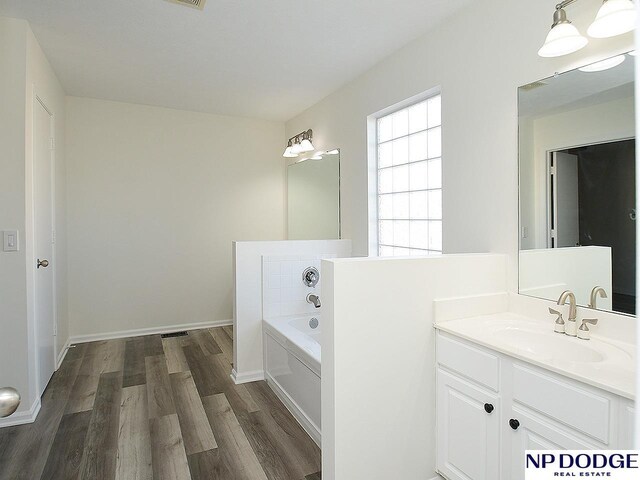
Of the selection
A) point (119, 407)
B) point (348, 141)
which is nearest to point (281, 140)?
point (348, 141)

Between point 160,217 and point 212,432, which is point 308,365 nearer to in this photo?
point 212,432

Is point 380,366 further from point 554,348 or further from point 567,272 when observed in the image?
point 567,272

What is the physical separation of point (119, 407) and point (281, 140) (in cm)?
357

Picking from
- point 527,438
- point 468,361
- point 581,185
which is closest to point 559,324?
point 468,361

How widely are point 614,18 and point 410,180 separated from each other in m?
1.72

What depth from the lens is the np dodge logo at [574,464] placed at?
0.57m

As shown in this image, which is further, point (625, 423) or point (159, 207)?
point (159, 207)

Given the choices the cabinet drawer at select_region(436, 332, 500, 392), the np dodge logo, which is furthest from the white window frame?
the np dodge logo

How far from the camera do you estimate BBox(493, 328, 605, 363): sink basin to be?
5.14ft

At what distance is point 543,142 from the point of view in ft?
6.59

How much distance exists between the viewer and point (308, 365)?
2453 millimetres

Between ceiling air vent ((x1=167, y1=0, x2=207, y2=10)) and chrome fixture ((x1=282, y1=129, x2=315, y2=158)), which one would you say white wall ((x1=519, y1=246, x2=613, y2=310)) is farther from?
chrome fixture ((x1=282, y1=129, x2=315, y2=158))

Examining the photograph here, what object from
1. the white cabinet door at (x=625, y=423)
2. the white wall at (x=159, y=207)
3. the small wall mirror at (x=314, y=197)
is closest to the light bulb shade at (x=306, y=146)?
the small wall mirror at (x=314, y=197)

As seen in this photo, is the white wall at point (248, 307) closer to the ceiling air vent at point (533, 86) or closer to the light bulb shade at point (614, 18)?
the ceiling air vent at point (533, 86)
